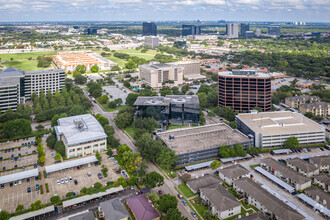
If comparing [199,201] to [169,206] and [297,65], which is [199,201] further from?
[297,65]

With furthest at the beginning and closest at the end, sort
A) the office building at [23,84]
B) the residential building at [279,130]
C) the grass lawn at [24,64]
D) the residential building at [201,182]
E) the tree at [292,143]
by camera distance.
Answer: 1. the grass lawn at [24,64]
2. the office building at [23,84]
3. the residential building at [279,130]
4. the tree at [292,143]
5. the residential building at [201,182]

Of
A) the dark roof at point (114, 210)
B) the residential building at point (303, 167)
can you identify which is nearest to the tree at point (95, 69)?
the dark roof at point (114, 210)

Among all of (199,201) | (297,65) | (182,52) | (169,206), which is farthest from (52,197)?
(182,52)

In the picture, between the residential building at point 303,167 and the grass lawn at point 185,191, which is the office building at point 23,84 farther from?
the residential building at point 303,167

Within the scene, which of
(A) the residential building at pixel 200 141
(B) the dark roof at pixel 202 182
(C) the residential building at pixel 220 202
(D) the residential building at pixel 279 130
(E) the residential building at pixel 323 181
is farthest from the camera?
(D) the residential building at pixel 279 130

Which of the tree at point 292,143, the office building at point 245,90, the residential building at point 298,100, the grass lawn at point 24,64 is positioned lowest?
the tree at point 292,143

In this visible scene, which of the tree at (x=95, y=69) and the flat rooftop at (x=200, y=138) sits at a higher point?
the tree at (x=95, y=69)

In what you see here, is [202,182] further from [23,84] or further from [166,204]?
[23,84]

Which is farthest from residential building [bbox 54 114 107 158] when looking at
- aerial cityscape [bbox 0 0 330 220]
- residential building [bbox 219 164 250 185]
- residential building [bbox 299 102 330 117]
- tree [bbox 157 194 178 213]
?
residential building [bbox 299 102 330 117]

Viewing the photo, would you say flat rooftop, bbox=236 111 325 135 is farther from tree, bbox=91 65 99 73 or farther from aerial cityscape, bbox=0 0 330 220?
tree, bbox=91 65 99 73
